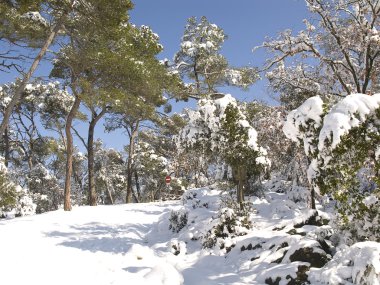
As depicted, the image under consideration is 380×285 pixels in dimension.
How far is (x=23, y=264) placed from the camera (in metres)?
8.69

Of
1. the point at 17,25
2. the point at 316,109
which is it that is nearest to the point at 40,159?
the point at 17,25

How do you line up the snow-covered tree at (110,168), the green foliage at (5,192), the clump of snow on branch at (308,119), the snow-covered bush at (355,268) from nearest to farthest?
the snow-covered bush at (355,268)
the clump of snow on branch at (308,119)
the green foliage at (5,192)
the snow-covered tree at (110,168)

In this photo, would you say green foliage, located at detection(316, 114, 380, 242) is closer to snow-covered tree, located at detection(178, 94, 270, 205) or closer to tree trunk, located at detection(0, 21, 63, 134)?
snow-covered tree, located at detection(178, 94, 270, 205)

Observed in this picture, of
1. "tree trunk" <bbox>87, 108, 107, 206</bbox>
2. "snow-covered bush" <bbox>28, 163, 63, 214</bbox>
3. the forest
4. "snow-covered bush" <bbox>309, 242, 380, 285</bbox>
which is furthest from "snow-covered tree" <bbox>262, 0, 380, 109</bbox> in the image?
"snow-covered bush" <bbox>28, 163, 63, 214</bbox>

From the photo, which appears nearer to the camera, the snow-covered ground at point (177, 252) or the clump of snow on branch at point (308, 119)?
the clump of snow on branch at point (308, 119)

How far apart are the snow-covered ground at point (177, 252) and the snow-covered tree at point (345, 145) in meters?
0.86

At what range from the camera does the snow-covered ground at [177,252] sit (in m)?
7.63

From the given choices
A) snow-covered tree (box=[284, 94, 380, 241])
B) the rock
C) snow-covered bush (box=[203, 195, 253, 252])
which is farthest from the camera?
snow-covered bush (box=[203, 195, 253, 252])

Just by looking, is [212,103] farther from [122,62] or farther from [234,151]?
[122,62]

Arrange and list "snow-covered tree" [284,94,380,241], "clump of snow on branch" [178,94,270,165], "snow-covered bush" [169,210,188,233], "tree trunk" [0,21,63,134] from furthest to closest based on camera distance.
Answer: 1. "snow-covered bush" [169,210,188,233]
2. "clump of snow on branch" [178,94,270,165]
3. "tree trunk" [0,21,63,134]
4. "snow-covered tree" [284,94,380,241]

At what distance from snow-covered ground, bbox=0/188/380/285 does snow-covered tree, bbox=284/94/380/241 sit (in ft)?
2.82

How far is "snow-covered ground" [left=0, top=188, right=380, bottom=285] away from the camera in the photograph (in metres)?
7.63

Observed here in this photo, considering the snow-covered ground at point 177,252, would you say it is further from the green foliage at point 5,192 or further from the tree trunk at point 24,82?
the tree trunk at point 24,82

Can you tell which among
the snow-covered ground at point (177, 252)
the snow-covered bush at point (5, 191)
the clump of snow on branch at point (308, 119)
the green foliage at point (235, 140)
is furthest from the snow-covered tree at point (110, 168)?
the clump of snow on branch at point (308, 119)
